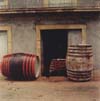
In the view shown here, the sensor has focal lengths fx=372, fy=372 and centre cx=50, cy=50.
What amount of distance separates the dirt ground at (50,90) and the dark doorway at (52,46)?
1833 mm

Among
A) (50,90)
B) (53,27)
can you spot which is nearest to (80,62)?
(50,90)

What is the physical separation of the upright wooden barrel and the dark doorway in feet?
7.16

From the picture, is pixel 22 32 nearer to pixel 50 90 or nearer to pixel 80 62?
pixel 80 62

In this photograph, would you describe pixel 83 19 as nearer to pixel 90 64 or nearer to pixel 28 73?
pixel 90 64

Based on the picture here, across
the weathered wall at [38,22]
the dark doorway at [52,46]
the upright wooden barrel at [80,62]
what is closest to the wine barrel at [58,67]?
the dark doorway at [52,46]

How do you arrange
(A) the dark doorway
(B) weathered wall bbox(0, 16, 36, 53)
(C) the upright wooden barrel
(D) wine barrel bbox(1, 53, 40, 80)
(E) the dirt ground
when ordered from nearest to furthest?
(E) the dirt ground → (C) the upright wooden barrel → (D) wine barrel bbox(1, 53, 40, 80) → (B) weathered wall bbox(0, 16, 36, 53) → (A) the dark doorway

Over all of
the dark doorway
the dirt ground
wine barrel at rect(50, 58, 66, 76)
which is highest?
the dark doorway

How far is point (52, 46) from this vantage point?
17.6 meters

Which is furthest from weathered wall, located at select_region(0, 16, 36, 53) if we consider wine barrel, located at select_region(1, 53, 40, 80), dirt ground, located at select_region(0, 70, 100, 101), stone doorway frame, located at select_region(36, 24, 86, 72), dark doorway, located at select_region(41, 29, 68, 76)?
dirt ground, located at select_region(0, 70, 100, 101)

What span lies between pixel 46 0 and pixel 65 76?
3.41 m

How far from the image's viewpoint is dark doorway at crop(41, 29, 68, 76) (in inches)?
665

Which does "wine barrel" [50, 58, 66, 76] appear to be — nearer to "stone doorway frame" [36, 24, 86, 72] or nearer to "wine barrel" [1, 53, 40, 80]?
"stone doorway frame" [36, 24, 86, 72]

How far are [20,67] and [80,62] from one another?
2.36 metres

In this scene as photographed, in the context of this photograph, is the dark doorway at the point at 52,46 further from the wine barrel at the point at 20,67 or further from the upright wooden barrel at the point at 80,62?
the upright wooden barrel at the point at 80,62
